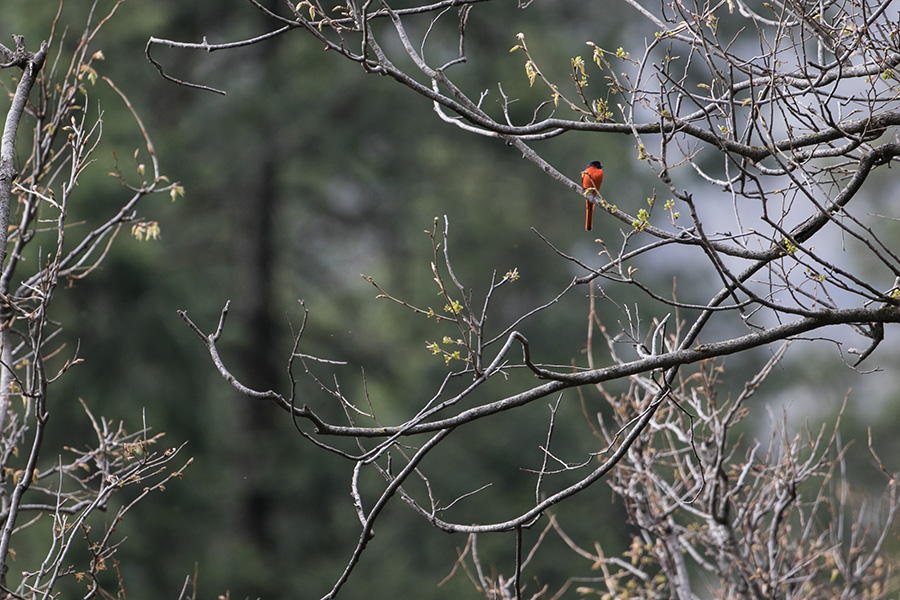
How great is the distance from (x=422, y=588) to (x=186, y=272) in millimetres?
4807

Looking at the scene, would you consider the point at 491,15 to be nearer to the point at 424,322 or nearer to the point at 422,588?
the point at 424,322

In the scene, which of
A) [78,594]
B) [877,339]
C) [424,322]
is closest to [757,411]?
[424,322]

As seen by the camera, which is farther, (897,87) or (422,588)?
(422,588)

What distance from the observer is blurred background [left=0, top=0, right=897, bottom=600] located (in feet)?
36.1

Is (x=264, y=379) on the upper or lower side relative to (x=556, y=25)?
lower

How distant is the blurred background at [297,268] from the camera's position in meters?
11.0

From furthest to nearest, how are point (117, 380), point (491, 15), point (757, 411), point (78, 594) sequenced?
point (757, 411)
point (491, 15)
point (117, 380)
point (78, 594)

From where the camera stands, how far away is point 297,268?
14.8 meters

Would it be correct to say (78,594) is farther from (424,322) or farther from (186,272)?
(424,322)

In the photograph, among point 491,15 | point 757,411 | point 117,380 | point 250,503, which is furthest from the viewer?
point 757,411

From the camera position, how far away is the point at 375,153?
14008 mm

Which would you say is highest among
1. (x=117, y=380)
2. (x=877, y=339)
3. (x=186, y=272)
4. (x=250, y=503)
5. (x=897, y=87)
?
(x=897, y=87)

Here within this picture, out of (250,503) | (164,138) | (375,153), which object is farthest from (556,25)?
(250,503)

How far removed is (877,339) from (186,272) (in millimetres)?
9986
